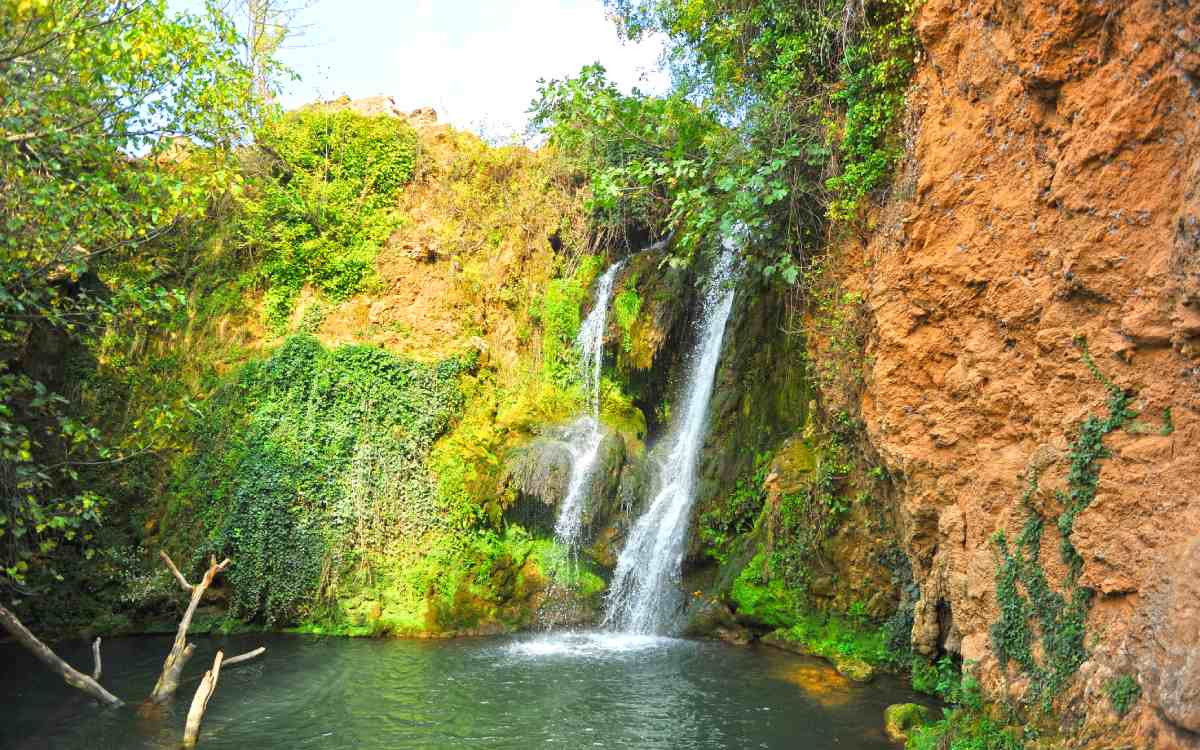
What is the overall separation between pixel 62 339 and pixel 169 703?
7.71 m

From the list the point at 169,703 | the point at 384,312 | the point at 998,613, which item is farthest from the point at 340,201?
the point at 998,613

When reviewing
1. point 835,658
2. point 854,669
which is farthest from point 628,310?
point 854,669

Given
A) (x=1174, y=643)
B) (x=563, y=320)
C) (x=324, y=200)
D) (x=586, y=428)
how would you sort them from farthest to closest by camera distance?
1. (x=324, y=200)
2. (x=563, y=320)
3. (x=586, y=428)
4. (x=1174, y=643)

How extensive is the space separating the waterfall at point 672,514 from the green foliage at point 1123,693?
8.15 meters

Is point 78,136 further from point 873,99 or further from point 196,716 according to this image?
point 873,99

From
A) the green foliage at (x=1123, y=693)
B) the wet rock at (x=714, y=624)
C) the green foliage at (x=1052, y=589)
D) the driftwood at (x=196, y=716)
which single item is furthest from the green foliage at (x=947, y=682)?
the driftwood at (x=196, y=716)

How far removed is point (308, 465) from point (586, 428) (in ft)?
17.4

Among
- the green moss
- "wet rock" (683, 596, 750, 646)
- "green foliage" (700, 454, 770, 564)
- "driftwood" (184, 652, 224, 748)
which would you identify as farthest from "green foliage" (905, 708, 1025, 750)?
"driftwood" (184, 652, 224, 748)

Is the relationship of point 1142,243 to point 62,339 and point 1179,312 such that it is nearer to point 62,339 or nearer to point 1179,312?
point 1179,312

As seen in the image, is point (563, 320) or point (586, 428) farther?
point (563, 320)

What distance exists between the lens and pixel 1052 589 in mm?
5773

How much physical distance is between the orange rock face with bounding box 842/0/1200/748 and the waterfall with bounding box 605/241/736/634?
214 inches

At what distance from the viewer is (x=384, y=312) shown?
16328mm

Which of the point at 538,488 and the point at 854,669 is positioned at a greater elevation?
the point at 538,488
